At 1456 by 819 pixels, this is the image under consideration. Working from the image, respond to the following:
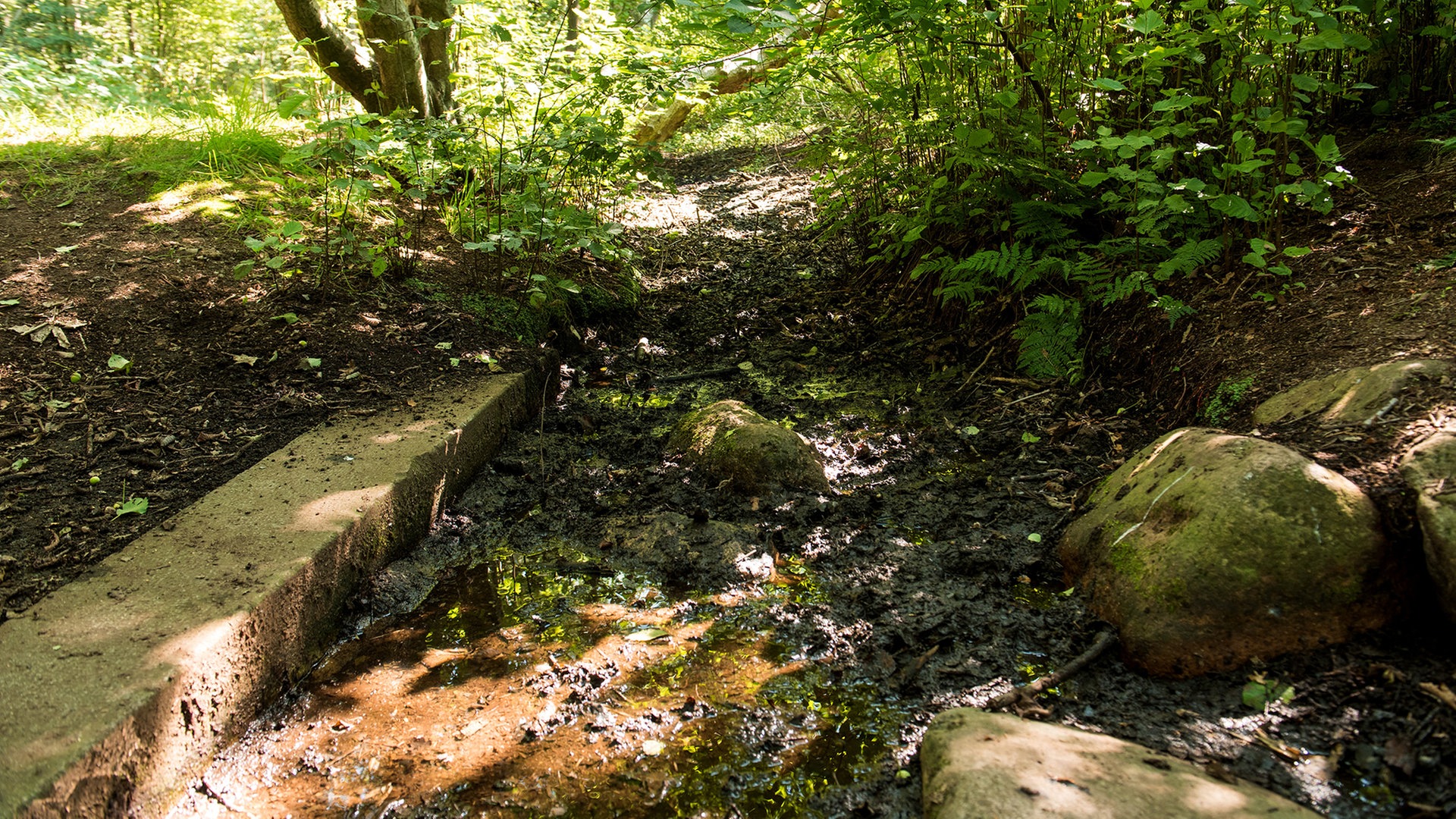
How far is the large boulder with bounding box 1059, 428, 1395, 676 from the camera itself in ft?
5.82

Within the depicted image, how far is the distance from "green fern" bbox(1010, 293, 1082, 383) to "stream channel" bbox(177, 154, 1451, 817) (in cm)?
10

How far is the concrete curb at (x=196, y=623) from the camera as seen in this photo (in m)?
1.48

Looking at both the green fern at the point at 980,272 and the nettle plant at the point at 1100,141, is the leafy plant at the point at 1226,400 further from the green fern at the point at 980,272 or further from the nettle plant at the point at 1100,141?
the green fern at the point at 980,272

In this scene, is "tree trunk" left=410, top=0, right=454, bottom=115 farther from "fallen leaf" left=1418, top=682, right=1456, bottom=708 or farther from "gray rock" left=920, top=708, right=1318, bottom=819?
"fallen leaf" left=1418, top=682, right=1456, bottom=708

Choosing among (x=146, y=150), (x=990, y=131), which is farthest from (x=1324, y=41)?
(x=146, y=150)

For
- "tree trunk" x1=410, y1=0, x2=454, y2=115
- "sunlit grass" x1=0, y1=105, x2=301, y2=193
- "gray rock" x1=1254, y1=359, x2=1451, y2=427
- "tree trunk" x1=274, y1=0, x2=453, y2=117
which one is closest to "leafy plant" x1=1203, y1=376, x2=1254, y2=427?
"gray rock" x1=1254, y1=359, x2=1451, y2=427

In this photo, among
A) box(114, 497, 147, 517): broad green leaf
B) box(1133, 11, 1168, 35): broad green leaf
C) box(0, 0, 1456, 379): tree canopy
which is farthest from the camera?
box(0, 0, 1456, 379): tree canopy

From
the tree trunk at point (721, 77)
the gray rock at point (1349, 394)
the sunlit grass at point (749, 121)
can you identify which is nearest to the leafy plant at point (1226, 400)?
the gray rock at point (1349, 394)

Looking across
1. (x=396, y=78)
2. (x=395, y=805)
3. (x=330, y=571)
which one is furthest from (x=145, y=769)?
(x=396, y=78)

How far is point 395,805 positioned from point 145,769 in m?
0.50

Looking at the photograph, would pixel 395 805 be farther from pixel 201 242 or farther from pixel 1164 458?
pixel 201 242

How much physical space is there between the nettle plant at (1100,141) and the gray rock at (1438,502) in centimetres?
109

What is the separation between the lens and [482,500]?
2982mm

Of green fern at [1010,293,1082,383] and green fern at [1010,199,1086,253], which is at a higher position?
green fern at [1010,199,1086,253]
